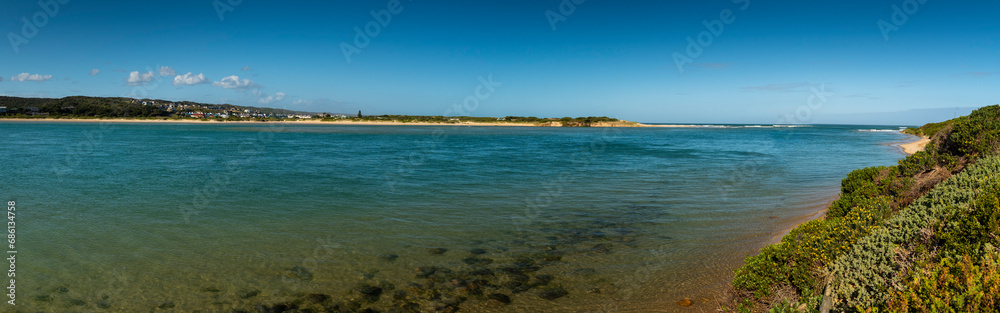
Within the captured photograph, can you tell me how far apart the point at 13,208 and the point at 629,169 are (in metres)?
24.5

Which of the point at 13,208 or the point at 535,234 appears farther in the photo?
the point at 13,208

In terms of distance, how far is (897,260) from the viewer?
4.79 meters

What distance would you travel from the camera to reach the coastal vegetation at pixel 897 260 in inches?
155

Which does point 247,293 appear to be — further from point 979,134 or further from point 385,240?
point 979,134

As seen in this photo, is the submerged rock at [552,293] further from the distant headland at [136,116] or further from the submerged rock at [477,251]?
the distant headland at [136,116]

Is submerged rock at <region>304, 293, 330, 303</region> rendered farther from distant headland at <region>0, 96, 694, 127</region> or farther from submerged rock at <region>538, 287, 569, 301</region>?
distant headland at <region>0, 96, 694, 127</region>

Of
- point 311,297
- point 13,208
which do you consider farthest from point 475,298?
point 13,208

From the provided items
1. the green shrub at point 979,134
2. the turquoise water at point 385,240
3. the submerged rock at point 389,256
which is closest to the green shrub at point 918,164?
the green shrub at point 979,134

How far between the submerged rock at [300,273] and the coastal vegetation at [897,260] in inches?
268

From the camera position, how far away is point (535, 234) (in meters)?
10.6

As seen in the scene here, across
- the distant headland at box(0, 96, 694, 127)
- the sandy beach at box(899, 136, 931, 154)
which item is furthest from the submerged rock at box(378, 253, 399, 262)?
the distant headland at box(0, 96, 694, 127)

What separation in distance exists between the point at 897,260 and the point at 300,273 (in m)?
8.62

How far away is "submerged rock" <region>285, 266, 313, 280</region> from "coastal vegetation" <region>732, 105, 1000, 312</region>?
681cm

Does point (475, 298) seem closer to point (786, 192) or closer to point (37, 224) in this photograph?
point (37, 224)
